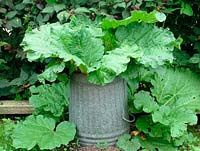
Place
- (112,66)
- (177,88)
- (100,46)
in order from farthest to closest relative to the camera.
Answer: (177,88)
(100,46)
(112,66)

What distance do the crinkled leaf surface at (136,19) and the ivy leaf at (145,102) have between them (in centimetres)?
66

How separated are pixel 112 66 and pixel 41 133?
2.82 ft

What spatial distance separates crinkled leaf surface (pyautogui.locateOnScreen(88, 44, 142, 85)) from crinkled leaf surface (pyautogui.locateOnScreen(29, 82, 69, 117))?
2.26 feet

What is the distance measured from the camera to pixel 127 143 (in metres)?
4.65

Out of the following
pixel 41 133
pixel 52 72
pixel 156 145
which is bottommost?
pixel 156 145

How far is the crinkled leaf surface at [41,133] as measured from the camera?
14.7ft

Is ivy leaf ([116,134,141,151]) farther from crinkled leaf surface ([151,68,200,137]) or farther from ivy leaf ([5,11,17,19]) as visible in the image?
ivy leaf ([5,11,17,19])

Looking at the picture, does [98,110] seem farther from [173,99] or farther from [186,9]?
[186,9]

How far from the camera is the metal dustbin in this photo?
14.8 ft

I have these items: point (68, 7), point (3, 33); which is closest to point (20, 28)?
point (3, 33)

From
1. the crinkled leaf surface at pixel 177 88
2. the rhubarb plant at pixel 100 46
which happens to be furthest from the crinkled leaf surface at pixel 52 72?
the crinkled leaf surface at pixel 177 88

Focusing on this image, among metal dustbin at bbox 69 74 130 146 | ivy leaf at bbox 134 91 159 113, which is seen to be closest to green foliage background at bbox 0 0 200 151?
ivy leaf at bbox 134 91 159 113

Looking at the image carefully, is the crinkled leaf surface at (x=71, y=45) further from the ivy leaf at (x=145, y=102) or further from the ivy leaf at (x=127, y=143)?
the ivy leaf at (x=127, y=143)

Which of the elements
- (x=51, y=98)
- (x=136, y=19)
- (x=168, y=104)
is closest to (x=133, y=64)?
(x=136, y=19)
